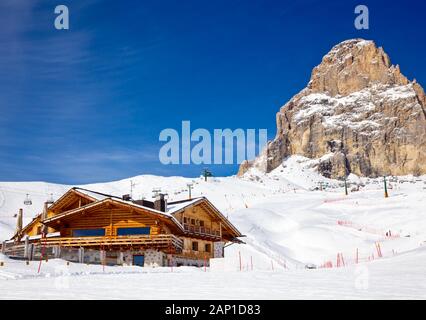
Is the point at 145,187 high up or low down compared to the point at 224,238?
up

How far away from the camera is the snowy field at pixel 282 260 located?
11.7 m

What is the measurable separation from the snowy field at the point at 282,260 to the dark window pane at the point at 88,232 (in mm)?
8719

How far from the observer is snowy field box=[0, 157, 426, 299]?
1174 cm

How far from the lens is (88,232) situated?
36281 millimetres

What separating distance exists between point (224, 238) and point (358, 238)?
1640 centimetres

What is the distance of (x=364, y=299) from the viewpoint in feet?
33.2

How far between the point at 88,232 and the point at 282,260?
57.2ft

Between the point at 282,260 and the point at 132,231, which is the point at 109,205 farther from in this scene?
the point at 282,260

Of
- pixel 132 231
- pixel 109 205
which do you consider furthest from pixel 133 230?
pixel 109 205

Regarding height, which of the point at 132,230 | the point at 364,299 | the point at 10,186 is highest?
the point at 10,186

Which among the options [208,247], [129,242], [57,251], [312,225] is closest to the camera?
[57,251]
